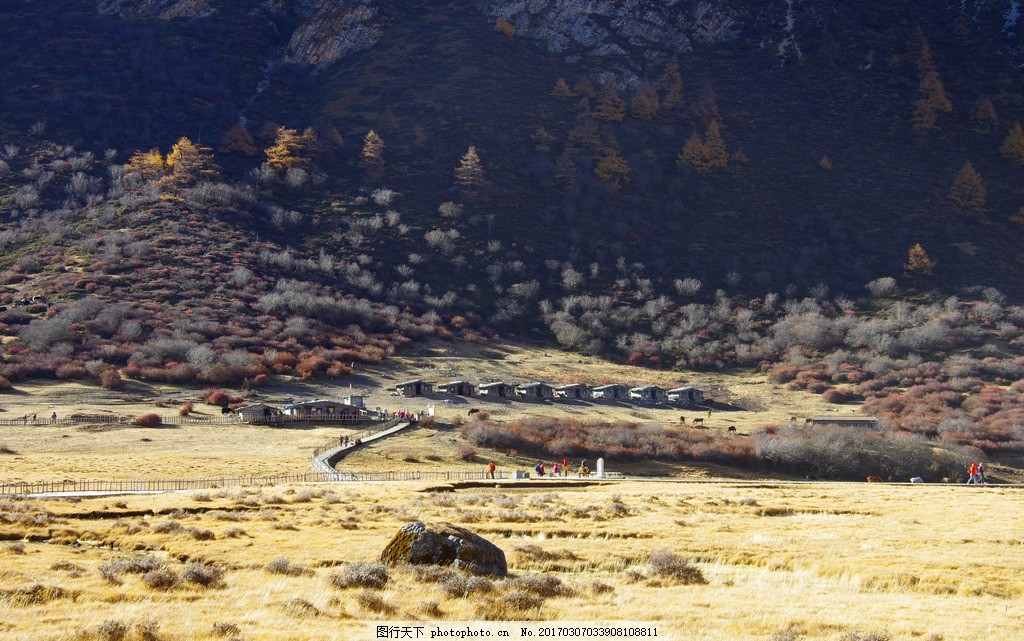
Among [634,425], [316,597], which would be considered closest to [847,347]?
[634,425]

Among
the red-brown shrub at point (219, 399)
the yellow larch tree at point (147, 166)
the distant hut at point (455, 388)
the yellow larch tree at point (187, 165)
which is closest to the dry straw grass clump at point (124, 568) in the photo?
the red-brown shrub at point (219, 399)

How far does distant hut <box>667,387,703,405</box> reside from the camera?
88.4 meters

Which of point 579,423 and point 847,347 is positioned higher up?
point 847,347

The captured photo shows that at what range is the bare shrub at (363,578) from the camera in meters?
19.3

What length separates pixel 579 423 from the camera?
231 feet

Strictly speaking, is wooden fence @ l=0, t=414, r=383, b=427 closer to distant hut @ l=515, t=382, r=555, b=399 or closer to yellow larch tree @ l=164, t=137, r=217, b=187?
distant hut @ l=515, t=382, r=555, b=399

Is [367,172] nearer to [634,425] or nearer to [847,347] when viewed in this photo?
[847,347]

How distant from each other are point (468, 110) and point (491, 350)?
6928cm

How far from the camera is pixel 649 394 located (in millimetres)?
88938

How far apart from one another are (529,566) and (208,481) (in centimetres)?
2671

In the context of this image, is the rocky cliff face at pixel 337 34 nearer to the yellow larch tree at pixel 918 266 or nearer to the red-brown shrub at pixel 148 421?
the yellow larch tree at pixel 918 266

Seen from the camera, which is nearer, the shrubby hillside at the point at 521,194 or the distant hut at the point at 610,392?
the distant hut at the point at 610,392

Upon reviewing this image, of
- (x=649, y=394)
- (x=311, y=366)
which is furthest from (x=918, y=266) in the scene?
Answer: (x=311, y=366)

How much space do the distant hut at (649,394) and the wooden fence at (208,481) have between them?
1435 inches
